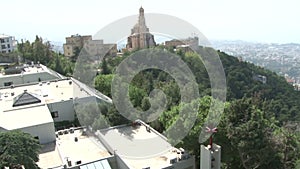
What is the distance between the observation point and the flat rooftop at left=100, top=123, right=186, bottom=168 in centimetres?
942

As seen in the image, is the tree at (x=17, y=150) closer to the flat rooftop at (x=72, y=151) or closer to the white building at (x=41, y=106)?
the flat rooftop at (x=72, y=151)

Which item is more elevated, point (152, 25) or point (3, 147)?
point (152, 25)

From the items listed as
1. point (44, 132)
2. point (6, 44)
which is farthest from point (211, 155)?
point (6, 44)

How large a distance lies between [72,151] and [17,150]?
91.0 inches

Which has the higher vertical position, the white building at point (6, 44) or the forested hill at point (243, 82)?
the white building at point (6, 44)

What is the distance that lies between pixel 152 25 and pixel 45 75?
481 inches

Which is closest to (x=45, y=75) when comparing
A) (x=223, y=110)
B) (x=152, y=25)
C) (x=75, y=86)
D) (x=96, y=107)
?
(x=75, y=86)

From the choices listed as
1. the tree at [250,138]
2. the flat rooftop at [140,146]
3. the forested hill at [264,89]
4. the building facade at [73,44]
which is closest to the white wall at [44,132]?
the flat rooftop at [140,146]

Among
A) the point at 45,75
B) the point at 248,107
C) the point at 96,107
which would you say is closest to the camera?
the point at 248,107

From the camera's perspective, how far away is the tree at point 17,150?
8266mm

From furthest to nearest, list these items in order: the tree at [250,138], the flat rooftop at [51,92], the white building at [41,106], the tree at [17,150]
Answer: the flat rooftop at [51,92] < the white building at [41,106] < the tree at [250,138] < the tree at [17,150]

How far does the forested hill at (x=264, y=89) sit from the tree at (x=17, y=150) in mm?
21685

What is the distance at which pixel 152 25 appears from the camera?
11766 mm

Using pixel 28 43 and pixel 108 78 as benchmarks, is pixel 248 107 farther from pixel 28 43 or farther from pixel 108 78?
pixel 28 43
